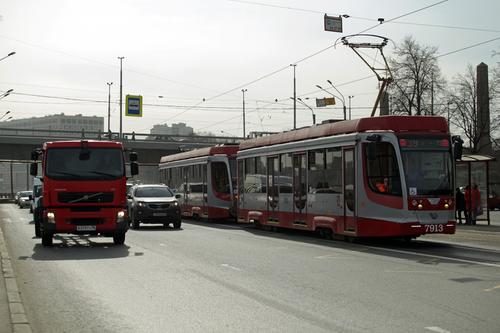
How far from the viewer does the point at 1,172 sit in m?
152

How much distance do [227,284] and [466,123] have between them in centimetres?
5281

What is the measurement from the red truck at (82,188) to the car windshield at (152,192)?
9686 millimetres

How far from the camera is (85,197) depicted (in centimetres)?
1861

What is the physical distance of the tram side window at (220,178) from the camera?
3105cm

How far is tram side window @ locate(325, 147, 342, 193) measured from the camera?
19.1m

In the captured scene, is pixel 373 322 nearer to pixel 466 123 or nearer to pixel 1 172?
pixel 466 123

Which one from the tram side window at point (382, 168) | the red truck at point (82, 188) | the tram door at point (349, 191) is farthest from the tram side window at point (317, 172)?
the red truck at point (82, 188)

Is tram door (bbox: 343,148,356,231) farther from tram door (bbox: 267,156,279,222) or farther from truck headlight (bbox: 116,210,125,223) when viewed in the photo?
truck headlight (bbox: 116,210,125,223)

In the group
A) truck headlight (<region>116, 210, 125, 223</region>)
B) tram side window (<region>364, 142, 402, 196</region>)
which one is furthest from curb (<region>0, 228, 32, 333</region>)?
tram side window (<region>364, 142, 402, 196</region>)

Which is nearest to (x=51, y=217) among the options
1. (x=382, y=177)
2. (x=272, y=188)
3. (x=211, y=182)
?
(x=272, y=188)

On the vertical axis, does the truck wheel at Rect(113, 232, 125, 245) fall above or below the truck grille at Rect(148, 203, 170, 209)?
below

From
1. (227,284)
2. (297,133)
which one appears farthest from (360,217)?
(227,284)

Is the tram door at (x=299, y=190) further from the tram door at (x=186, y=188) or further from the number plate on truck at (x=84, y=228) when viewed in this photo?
the tram door at (x=186, y=188)

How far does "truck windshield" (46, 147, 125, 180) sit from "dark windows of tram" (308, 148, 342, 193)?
5459 millimetres
